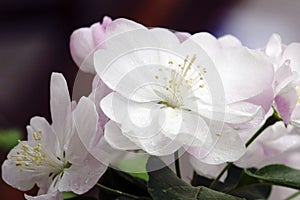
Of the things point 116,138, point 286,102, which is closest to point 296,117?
point 286,102

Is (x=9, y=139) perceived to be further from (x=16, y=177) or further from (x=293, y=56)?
(x=293, y=56)

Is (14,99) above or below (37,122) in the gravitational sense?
below

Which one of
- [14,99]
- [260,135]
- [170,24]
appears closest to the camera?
[260,135]

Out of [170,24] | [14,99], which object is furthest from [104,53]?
[170,24]

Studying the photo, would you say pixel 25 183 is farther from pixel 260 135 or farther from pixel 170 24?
pixel 170 24

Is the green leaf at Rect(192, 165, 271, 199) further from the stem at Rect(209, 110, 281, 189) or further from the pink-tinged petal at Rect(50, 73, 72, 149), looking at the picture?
the pink-tinged petal at Rect(50, 73, 72, 149)

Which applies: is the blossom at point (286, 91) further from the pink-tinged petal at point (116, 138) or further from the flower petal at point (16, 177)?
the flower petal at point (16, 177)
